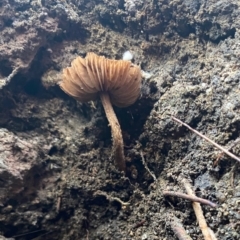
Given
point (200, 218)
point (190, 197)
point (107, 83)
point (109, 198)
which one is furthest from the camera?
point (107, 83)

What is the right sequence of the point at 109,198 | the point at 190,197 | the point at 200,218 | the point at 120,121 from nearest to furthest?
the point at 200,218 < the point at 190,197 < the point at 109,198 < the point at 120,121

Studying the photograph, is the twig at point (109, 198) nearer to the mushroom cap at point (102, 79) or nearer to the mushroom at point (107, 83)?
the mushroom at point (107, 83)

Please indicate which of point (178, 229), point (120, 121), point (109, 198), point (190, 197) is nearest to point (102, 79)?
point (120, 121)

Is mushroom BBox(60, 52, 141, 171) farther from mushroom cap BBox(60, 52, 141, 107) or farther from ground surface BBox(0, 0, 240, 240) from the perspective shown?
ground surface BBox(0, 0, 240, 240)

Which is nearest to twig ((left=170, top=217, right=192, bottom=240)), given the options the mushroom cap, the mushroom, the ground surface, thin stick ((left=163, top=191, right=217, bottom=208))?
the ground surface

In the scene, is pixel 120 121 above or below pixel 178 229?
above

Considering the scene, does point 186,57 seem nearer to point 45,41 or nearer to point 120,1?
point 120,1

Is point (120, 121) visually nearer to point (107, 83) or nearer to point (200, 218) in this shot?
point (107, 83)

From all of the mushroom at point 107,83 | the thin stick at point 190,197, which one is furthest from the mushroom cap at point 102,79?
the thin stick at point 190,197

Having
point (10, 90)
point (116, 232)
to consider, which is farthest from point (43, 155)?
point (116, 232)
